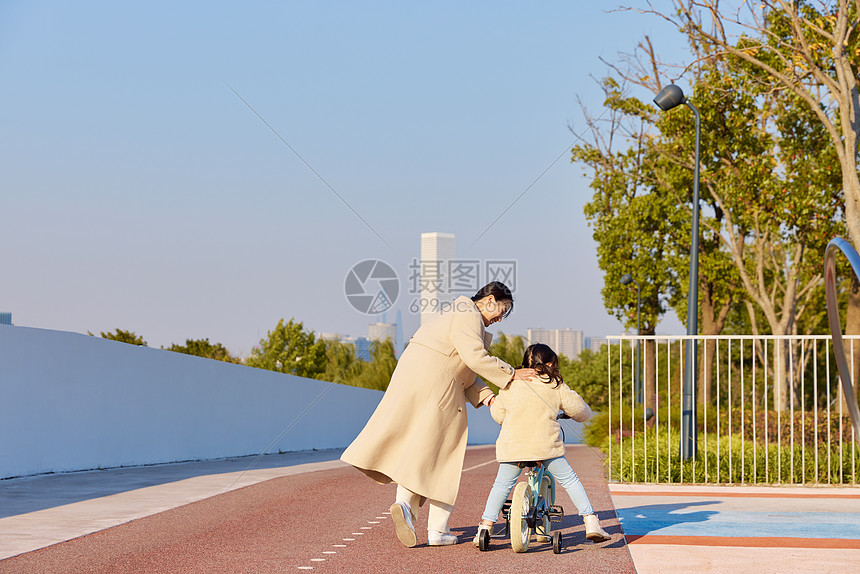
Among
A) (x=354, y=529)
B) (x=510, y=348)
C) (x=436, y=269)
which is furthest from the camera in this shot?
(x=510, y=348)

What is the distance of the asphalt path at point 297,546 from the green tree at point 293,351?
36.2 metres

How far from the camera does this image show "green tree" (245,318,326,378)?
4503 cm

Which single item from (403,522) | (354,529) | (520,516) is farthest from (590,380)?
(403,522)

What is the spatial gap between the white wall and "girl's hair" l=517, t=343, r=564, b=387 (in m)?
7.32

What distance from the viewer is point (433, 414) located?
6.12 meters

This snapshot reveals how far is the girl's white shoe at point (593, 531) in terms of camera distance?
628 cm

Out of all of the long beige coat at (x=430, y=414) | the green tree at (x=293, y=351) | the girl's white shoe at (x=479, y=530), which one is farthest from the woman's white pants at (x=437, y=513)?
the green tree at (x=293, y=351)

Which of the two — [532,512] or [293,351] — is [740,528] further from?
[293,351]

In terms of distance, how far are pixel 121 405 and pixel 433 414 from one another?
851 centimetres

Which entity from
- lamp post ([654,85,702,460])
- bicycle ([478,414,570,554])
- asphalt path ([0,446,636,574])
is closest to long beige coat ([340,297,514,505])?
bicycle ([478,414,570,554])

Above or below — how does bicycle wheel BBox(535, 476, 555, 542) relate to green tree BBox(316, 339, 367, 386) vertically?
below

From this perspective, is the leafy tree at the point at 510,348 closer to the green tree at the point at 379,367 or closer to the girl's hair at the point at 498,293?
the green tree at the point at 379,367

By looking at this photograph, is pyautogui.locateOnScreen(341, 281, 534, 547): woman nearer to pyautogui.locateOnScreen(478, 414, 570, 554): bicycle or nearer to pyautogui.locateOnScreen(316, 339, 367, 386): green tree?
pyautogui.locateOnScreen(478, 414, 570, 554): bicycle

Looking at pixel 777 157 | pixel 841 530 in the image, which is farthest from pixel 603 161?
pixel 841 530
